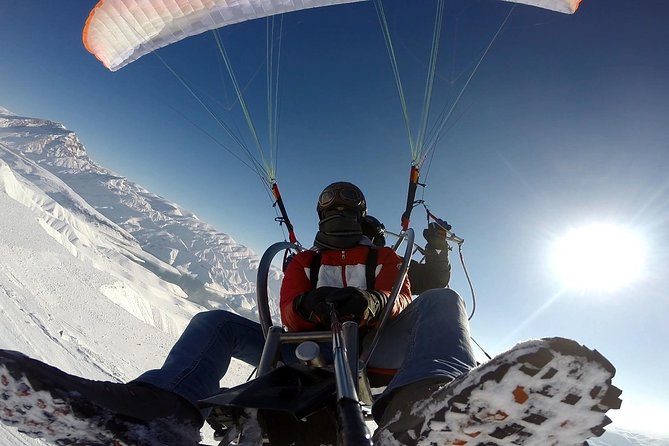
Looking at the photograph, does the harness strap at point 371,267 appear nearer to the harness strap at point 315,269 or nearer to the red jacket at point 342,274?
the red jacket at point 342,274

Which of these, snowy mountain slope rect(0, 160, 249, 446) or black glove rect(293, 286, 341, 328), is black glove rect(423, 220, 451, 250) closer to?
black glove rect(293, 286, 341, 328)

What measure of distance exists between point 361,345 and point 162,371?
0.86 metres

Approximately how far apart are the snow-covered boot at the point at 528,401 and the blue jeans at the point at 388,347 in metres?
0.22

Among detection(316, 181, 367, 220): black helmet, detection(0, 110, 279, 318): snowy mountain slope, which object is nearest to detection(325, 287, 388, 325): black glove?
detection(316, 181, 367, 220): black helmet

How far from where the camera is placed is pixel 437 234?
405 centimetres

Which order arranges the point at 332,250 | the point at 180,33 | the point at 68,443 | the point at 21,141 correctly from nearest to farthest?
the point at 68,443 < the point at 332,250 < the point at 180,33 < the point at 21,141

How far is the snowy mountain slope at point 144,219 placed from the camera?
5066 cm

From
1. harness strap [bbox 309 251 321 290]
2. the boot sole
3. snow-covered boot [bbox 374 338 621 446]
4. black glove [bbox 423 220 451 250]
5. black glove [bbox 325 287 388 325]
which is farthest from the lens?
black glove [bbox 423 220 451 250]

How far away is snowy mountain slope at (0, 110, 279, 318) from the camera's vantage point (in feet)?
166

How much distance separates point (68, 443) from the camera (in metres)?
1.22

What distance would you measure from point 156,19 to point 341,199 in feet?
13.6

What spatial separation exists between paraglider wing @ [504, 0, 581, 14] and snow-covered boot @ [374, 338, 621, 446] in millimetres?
5548

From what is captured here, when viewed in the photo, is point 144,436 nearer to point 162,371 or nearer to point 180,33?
point 162,371

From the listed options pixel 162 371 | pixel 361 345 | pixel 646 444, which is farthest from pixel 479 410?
pixel 646 444
